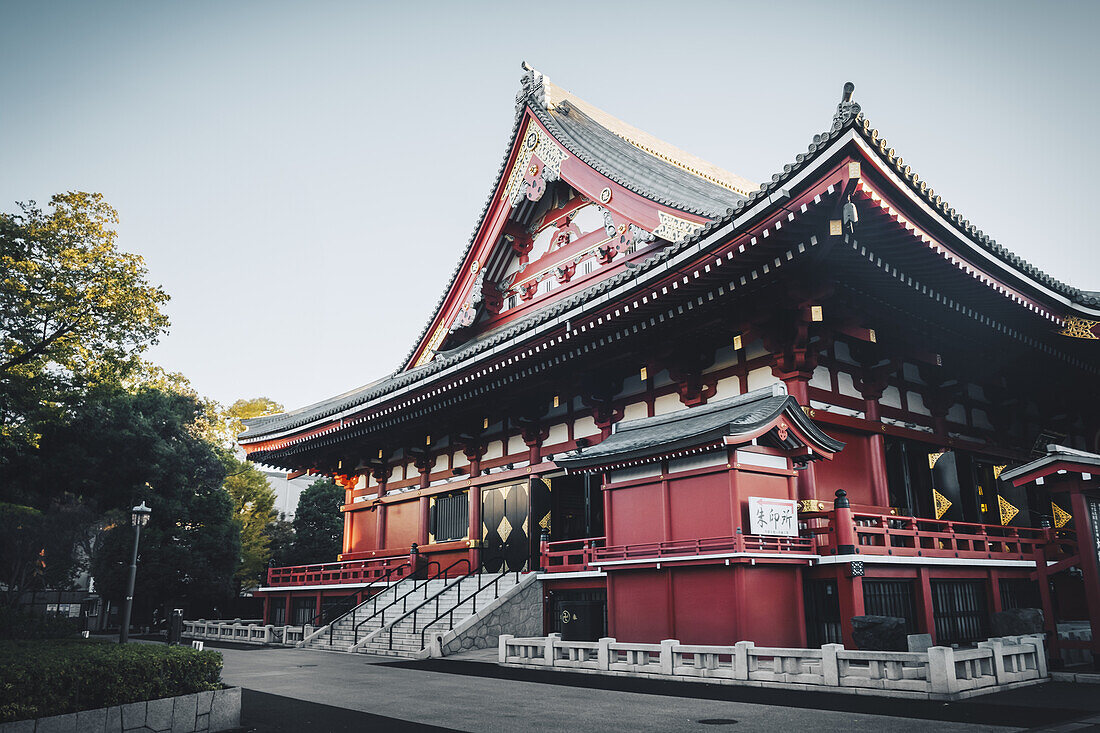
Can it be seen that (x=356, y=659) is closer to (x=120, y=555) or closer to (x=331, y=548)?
(x=120, y=555)

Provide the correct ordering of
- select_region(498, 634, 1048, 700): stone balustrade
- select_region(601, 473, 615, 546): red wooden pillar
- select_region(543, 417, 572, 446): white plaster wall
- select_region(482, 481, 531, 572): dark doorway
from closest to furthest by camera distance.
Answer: select_region(498, 634, 1048, 700): stone balustrade
select_region(601, 473, 615, 546): red wooden pillar
select_region(543, 417, 572, 446): white plaster wall
select_region(482, 481, 531, 572): dark doorway

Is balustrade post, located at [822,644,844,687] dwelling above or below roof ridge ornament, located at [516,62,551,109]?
below

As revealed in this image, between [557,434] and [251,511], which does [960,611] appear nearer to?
[557,434]

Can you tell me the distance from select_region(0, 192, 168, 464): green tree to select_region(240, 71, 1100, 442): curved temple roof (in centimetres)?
555

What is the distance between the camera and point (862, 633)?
10.7m

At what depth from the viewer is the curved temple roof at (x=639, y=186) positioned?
1045 centimetres

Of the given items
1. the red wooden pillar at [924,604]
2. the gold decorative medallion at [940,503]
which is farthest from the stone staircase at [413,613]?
the gold decorative medallion at [940,503]

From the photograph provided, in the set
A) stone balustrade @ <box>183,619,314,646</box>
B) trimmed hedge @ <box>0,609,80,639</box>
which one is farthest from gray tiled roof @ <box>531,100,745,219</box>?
stone balustrade @ <box>183,619,314,646</box>

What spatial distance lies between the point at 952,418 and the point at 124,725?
17732 mm

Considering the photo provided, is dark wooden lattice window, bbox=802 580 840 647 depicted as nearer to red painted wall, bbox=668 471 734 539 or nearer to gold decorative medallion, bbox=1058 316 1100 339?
red painted wall, bbox=668 471 734 539

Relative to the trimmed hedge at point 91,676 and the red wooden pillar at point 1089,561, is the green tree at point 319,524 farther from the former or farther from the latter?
the red wooden pillar at point 1089,561

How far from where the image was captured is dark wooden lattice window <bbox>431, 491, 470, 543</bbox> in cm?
2131

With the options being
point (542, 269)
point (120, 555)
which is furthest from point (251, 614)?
point (542, 269)

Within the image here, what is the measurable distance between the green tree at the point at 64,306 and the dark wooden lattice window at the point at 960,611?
71.3 feet
